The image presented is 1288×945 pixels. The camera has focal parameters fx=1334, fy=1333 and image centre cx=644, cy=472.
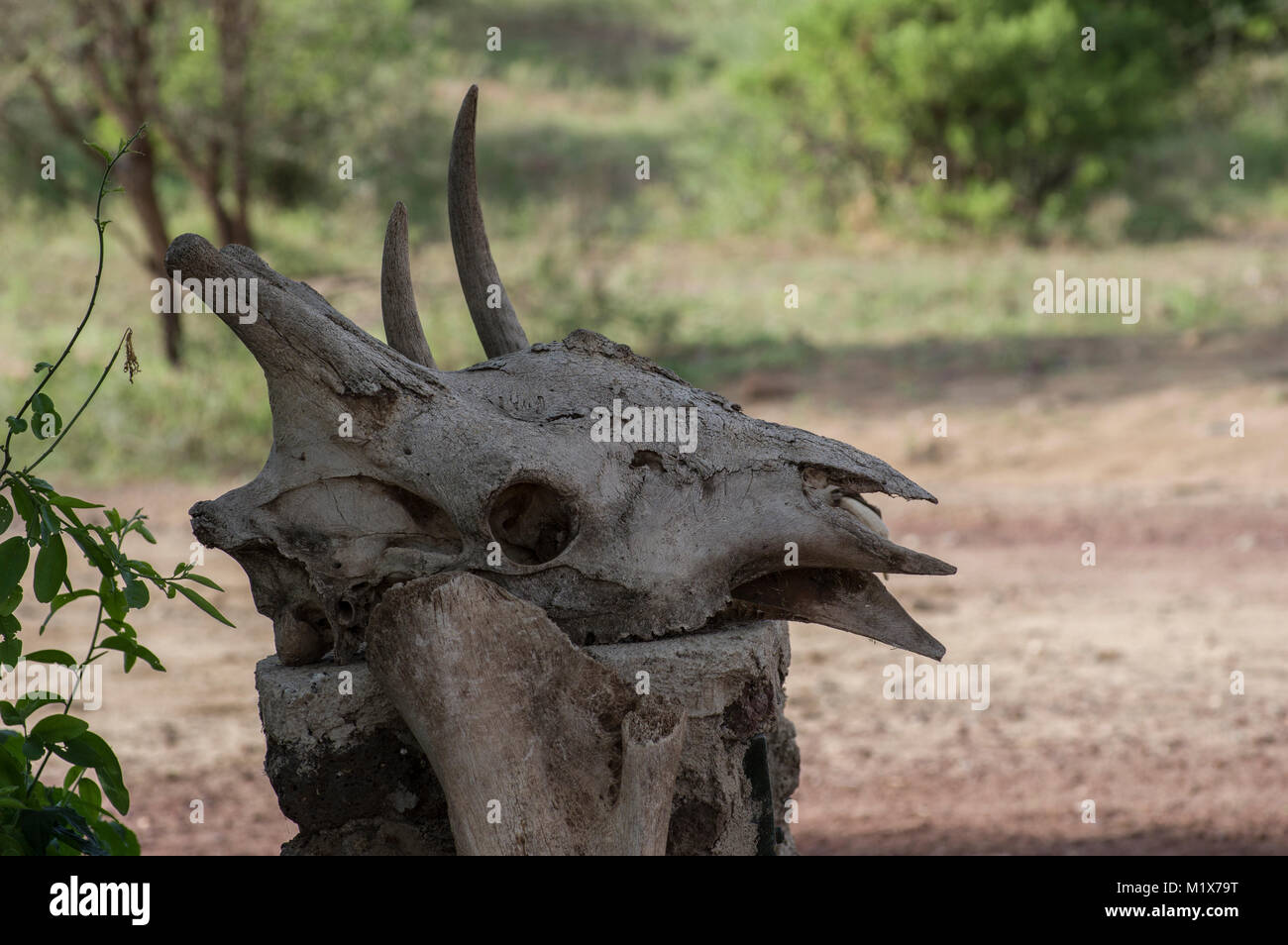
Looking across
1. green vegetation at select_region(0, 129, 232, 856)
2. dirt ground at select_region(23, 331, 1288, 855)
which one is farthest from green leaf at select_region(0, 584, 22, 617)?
dirt ground at select_region(23, 331, 1288, 855)

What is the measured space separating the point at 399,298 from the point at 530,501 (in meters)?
0.50

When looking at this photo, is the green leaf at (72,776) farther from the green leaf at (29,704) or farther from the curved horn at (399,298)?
the curved horn at (399,298)

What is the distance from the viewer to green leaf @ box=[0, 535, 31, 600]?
217cm

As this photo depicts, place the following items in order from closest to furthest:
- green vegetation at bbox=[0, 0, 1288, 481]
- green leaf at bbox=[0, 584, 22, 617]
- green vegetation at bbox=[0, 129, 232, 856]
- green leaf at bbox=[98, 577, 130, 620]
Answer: green vegetation at bbox=[0, 129, 232, 856] < green leaf at bbox=[0, 584, 22, 617] < green leaf at bbox=[98, 577, 130, 620] < green vegetation at bbox=[0, 0, 1288, 481]

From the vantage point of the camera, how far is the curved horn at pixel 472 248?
2.48 m

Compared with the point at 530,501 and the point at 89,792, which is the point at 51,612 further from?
the point at 530,501

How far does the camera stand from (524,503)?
7.50 ft

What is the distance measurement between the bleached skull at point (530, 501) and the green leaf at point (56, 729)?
35 cm

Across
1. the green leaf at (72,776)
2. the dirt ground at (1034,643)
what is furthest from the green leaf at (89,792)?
the dirt ground at (1034,643)

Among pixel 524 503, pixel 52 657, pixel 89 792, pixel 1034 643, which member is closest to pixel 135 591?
pixel 52 657

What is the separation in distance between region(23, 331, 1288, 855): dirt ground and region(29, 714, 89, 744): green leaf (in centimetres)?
204

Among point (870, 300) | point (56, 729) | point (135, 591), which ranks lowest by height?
point (56, 729)

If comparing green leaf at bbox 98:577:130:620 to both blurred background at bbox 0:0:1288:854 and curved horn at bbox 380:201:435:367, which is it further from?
blurred background at bbox 0:0:1288:854
